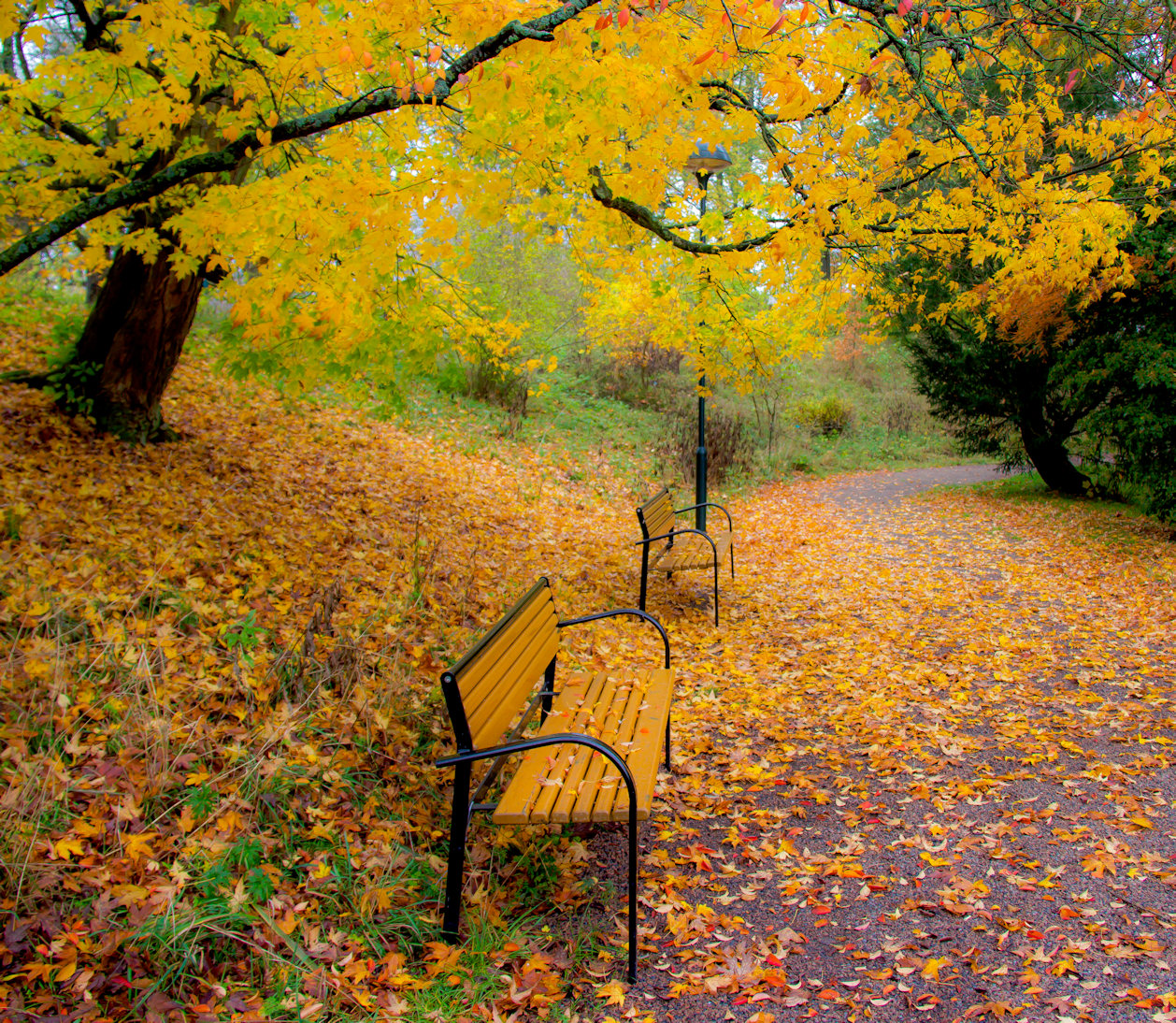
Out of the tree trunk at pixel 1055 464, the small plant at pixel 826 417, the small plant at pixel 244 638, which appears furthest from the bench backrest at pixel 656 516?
the small plant at pixel 826 417

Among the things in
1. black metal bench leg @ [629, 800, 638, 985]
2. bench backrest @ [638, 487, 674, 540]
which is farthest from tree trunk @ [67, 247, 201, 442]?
black metal bench leg @ [629, 800, 638, 985]

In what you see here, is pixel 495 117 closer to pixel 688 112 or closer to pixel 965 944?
pixel 688 112

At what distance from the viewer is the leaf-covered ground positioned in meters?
2.26

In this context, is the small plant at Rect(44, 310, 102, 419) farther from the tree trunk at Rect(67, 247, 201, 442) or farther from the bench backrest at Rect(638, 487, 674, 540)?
the bench backrest at Rect(638, 487, 674, 540)

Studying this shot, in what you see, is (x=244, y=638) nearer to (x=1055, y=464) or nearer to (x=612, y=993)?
(x=612, y=993)

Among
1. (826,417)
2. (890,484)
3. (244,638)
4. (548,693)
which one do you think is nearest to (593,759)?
(548,693)

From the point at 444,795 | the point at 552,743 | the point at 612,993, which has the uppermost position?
the point at 552,743

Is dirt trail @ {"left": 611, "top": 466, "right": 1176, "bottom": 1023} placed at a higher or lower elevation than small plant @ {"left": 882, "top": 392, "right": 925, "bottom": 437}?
lower

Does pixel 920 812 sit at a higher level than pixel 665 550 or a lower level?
lower

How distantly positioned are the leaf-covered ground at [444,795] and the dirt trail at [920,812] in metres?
0.02

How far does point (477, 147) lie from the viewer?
3773 mm

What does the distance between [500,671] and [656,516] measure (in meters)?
3.70

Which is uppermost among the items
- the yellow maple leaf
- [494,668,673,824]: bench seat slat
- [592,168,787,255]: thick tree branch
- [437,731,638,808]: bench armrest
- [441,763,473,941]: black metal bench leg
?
[592,168,787,255]: thick tree branch

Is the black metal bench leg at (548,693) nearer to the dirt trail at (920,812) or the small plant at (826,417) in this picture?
the dirt trail at (920,812)
